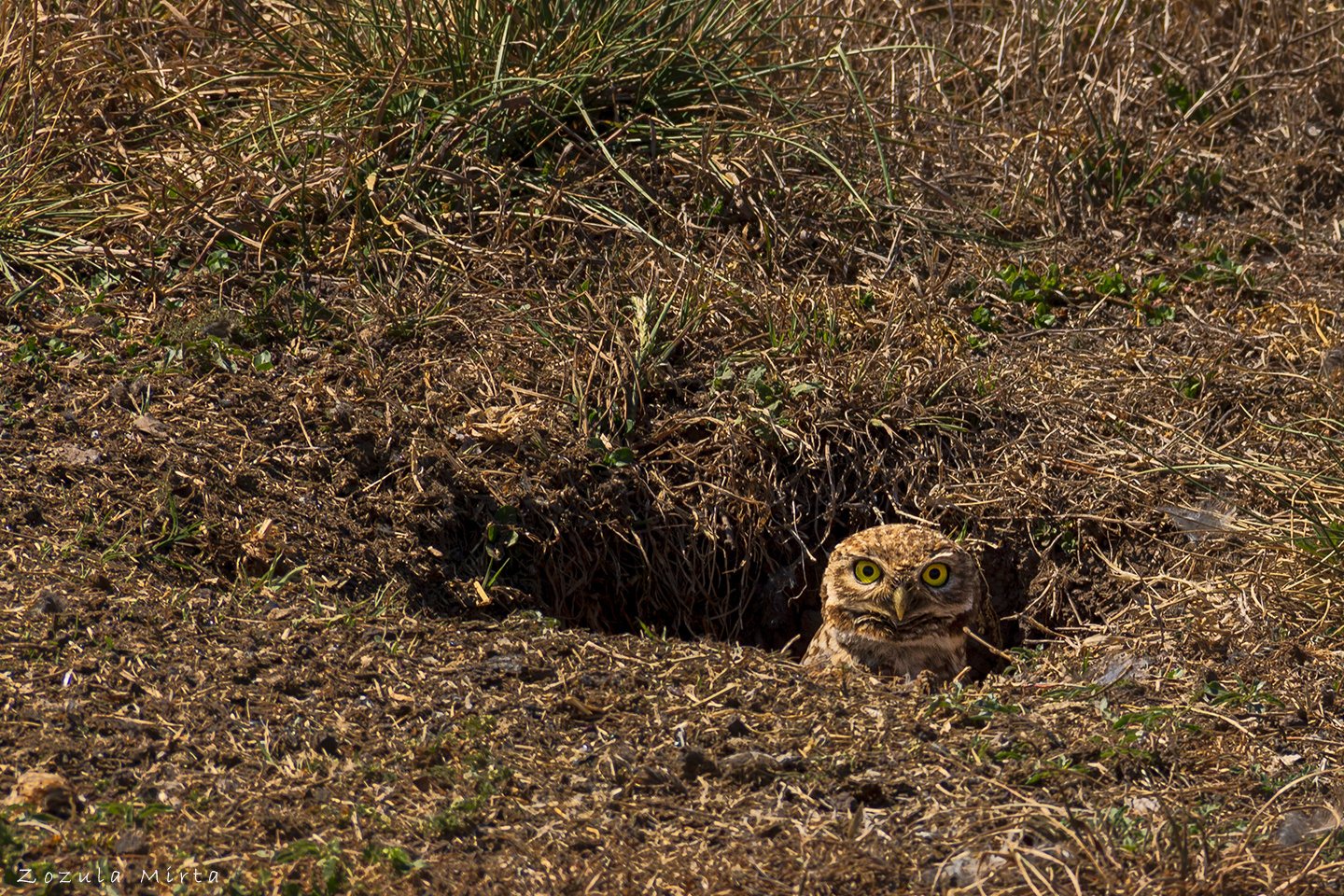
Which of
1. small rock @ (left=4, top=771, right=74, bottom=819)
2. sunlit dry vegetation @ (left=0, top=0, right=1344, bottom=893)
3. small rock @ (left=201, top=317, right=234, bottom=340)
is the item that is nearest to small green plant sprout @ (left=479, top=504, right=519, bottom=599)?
sunlit dry vegetation @ (left=0, top=0, right=1344, bottom=893)

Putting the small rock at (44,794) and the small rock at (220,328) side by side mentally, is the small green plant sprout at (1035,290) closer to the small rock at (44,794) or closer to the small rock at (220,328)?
the small rock at (220,328)

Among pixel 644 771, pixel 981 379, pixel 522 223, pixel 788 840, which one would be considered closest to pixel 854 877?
pixel 788 840

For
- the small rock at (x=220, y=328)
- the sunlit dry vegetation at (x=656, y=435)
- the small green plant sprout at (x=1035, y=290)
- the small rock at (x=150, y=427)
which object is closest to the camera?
the sunlit dry vegetation at (x=656, y=435)

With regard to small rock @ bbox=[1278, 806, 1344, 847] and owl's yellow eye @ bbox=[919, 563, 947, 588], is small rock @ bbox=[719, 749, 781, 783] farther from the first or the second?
owl's yellow eye @ bbox=[919, 563, 947, 588]

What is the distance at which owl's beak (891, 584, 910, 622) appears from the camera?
11.6 feet

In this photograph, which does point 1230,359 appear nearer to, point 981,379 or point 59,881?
point 981,379

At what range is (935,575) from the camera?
3586mm

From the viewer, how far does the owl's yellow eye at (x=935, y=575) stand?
357 cm

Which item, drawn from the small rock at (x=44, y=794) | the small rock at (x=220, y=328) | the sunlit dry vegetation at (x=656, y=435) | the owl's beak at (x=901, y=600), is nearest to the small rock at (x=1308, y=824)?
the sunlit dry vegetation at (x=656, y=435)

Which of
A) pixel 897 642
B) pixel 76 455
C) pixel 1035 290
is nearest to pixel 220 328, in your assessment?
pixel 76 455

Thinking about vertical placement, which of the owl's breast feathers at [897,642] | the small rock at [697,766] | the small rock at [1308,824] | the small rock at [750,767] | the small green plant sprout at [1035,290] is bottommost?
the owl's breast feathers at [897,642]

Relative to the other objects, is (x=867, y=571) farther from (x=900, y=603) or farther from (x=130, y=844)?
(x=130, y=844)

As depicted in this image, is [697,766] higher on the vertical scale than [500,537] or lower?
higher

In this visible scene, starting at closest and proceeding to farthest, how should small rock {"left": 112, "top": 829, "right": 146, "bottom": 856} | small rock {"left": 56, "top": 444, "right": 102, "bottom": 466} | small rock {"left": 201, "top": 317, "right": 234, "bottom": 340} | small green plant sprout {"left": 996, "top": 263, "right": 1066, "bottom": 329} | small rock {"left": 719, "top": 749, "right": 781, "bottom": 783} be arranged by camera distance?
small rock {"left": 112, "top": 829, "right": 146, "bottom": 856}
small rock {"left": 719, "top": 749, "right": 781, "bottom": 783}
small rock {"left": 56, "top": 444, "right": 102, "bottom": 466}
small rock {"left": 201, "top": 317, "right": 234, "bottom": 340}
small green plant sprout {"left": 996, "top": 263, "right": 1066, "bottom": 329}
